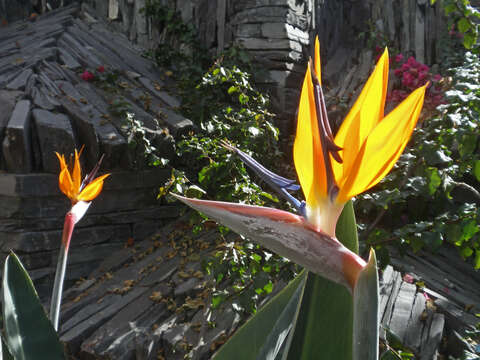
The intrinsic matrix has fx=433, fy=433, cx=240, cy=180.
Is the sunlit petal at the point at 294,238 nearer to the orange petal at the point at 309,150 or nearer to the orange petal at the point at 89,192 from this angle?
the orange petal at the point at 309,150

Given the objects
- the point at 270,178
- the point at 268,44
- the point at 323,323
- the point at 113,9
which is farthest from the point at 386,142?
the point at 113,9

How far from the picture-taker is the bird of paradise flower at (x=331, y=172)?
406 mm

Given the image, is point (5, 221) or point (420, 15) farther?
point (420, 15)

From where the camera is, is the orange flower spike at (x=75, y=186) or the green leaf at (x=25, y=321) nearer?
the green leaf at (x=25, y=321)

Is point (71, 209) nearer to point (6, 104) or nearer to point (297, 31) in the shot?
point (6, 104)

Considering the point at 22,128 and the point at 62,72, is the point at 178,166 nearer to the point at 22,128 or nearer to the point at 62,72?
the point at 22,128

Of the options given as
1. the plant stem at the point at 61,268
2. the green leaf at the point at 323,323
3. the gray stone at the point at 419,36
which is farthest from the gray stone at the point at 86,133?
the gray stone at the point at 419,36

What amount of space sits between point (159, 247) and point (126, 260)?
0.22 meters

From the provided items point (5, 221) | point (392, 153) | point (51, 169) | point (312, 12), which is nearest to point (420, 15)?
point (312, 12)

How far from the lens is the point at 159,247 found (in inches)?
113

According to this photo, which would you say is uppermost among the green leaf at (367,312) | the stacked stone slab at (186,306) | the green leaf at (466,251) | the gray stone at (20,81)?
the gray stone at (20,81)

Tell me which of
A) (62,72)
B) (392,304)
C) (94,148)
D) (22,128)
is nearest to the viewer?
(392,304)

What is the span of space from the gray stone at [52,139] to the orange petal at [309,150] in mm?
2361

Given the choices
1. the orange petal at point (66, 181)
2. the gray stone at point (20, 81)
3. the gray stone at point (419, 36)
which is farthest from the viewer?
the gray stone at point (419, 36)
